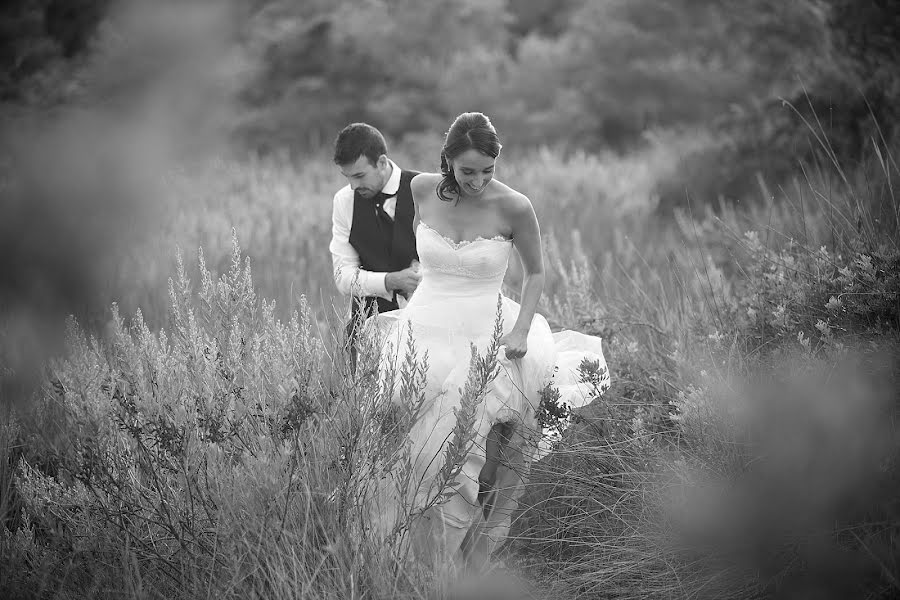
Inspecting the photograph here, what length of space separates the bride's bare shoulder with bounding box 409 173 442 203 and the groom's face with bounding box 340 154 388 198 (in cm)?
40

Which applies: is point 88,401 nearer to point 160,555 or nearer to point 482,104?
point 160,555

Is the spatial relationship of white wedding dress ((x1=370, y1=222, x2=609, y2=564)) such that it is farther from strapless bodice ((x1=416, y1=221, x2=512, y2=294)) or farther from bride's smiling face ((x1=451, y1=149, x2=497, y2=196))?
bride's smiling face ((x1=451, y1=149, x2=497, y2=196))

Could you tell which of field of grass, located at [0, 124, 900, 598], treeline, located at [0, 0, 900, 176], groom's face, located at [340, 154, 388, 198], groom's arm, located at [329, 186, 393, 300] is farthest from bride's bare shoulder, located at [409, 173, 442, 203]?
treeline, located at [0, 0, 900, 176]

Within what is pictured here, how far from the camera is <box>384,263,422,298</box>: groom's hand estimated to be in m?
4.04

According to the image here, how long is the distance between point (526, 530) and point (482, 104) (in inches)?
676

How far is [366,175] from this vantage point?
162 inches

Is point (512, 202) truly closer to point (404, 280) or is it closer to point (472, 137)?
point (472, 137)

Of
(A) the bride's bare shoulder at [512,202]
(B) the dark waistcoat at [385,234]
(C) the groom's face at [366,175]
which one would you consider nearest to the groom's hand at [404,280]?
(B) the dark waistcoat at [385,234]

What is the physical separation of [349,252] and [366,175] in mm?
468

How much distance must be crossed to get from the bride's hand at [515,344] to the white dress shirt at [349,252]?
0.96 m

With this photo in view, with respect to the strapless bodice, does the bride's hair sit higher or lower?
higher

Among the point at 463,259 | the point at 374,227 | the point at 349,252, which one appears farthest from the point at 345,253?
the point at 463,259

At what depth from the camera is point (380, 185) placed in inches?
167

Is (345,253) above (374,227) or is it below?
below
